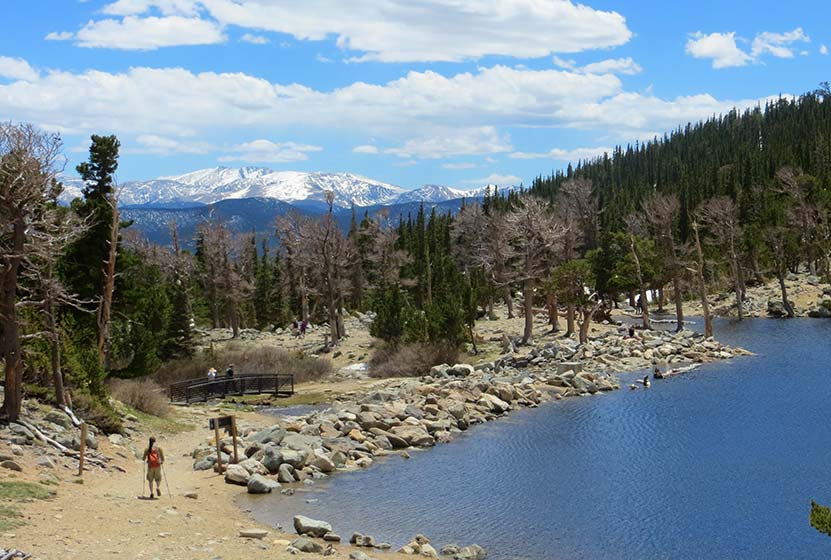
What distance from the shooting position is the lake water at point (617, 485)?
18953 millimetres

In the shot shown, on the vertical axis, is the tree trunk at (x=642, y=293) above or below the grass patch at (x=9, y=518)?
above

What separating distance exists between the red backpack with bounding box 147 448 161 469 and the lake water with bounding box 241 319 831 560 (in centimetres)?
272

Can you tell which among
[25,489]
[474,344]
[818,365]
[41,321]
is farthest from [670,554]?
[474,344]

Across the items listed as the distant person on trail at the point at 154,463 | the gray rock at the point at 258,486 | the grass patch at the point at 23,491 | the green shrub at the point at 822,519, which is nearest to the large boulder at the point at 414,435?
the gray rock at the point at 258,486

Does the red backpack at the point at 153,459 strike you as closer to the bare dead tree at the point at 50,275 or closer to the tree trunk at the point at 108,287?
the bare dead tree at the point at 50,275

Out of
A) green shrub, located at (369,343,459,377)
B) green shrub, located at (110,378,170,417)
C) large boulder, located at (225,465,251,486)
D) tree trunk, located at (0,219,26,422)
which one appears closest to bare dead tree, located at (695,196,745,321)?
green shrub, located at (369,343,459,377)

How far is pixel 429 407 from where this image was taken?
113ft

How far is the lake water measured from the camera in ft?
62.2

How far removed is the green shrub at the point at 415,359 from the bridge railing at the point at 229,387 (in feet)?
19.6

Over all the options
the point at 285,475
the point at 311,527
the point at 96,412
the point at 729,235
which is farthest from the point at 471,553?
the point at 729,235

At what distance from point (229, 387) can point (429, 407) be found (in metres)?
15.2

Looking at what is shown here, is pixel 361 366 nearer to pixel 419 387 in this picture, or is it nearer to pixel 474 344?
pixel 474 344

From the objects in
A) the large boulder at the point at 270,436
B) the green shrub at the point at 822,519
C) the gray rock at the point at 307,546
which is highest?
the green shrub at the point at 822,519

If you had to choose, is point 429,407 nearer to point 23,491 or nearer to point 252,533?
point 252,533
